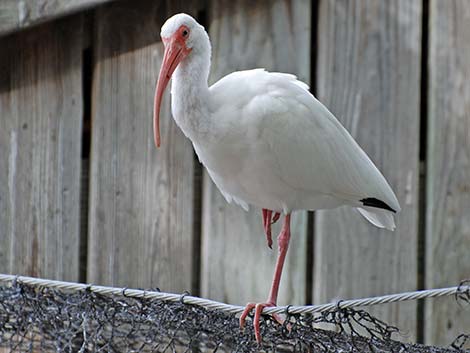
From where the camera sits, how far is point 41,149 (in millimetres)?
3305

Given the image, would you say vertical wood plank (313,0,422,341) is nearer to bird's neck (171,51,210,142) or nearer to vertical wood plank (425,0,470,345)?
vertical wood plank (425,0,470,345)

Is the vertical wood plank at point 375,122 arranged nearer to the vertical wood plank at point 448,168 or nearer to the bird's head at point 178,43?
the vertical wood plank at point 448,168

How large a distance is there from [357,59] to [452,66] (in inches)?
11.5

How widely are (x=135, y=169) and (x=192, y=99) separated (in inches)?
26.2

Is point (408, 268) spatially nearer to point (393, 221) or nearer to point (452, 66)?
point (393, 221)

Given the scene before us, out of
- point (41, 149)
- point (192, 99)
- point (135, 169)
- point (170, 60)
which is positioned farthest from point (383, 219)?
point (41, 149)

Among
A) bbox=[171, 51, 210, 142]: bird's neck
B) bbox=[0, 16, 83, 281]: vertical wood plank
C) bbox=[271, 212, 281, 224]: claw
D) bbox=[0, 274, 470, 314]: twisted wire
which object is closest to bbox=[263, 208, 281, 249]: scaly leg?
bbox=[271, 212, 281, 224]: claw

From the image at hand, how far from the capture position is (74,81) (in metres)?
3.20

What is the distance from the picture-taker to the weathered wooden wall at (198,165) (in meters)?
2.53

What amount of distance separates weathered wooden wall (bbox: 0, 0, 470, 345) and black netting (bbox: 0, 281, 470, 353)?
343 mm

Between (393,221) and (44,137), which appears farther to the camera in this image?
(44,137)

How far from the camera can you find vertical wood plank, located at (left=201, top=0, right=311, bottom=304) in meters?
2.72

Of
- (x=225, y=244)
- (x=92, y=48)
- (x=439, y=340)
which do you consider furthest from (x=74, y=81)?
(x=439, y=340)

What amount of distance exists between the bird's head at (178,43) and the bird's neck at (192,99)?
0.03 metres
